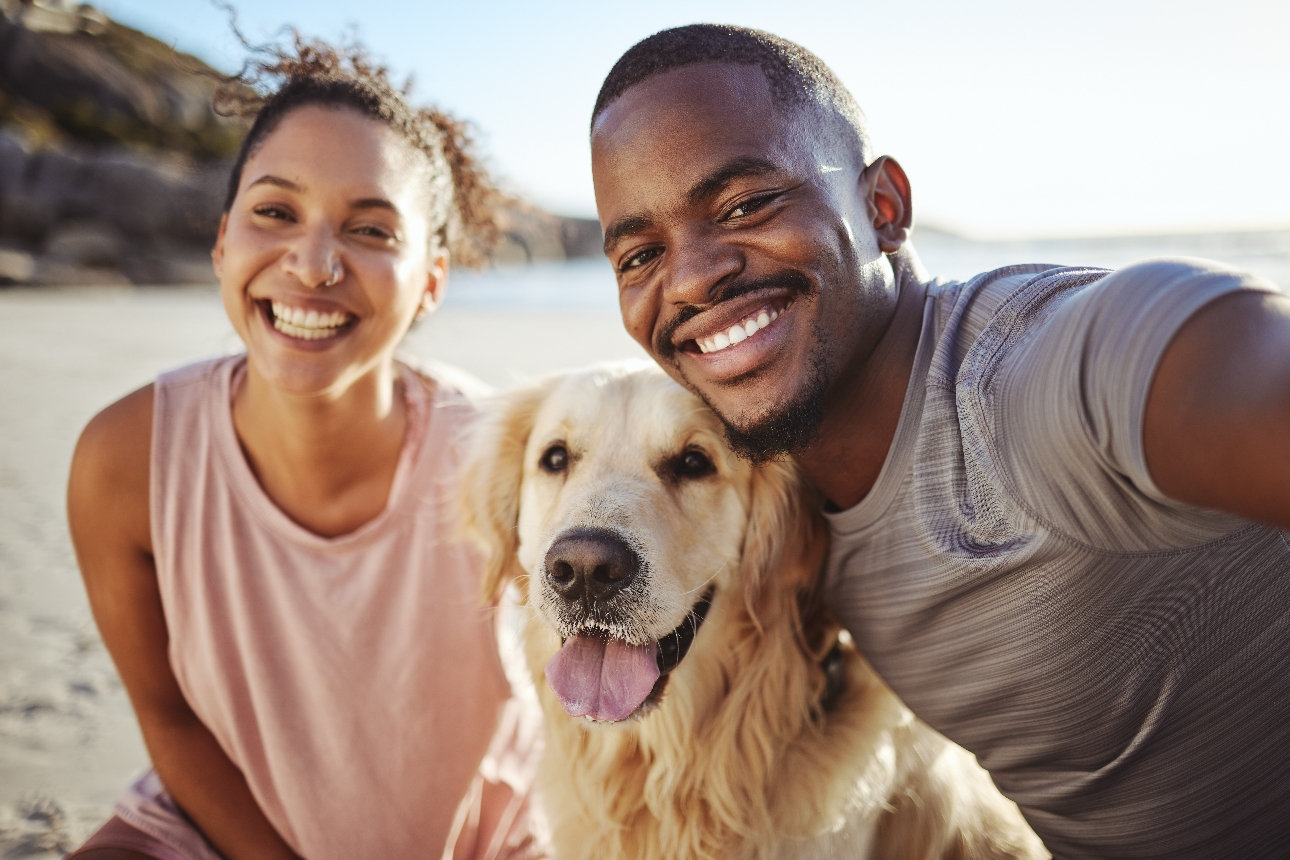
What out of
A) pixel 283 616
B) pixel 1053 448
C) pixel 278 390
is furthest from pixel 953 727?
pixel 278 390

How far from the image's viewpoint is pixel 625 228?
1.92 metres

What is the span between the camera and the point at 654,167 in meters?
1.83

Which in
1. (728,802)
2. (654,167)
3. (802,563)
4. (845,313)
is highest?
(654,167)

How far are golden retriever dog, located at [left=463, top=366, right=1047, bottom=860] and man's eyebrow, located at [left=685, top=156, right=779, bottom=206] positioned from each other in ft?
2.22

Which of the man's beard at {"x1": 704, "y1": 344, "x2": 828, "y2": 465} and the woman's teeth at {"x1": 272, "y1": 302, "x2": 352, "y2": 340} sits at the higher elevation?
the woman's teeth at {"x1": 272, "y1": 302, "x2": 352, "y2": 340}

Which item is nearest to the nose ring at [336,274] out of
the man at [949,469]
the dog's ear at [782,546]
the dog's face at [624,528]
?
the dog's face at [624,528]

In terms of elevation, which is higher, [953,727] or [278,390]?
[278,390]

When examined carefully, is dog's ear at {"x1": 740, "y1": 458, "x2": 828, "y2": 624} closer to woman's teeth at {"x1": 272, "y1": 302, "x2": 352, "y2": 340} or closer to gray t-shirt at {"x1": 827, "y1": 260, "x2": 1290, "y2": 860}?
gray t-shirt at {"x1": 827, "y1": 260, "x2": 1290, "y2": 860}

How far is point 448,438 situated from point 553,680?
1.05m

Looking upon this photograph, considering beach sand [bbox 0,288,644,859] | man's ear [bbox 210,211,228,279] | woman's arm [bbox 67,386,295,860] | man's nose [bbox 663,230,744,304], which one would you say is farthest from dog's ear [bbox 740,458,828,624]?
man's ear [bbox 210,211,228,279]

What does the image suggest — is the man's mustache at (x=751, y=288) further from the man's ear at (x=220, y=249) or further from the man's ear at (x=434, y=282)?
the man's ear at (x=220, y=249)

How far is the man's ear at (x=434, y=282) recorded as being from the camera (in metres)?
2.83

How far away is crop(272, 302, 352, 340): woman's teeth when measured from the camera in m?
2.40

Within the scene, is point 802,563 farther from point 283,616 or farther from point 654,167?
point 283,616
